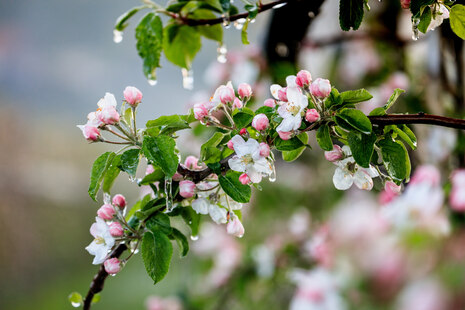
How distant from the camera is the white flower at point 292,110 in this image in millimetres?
300

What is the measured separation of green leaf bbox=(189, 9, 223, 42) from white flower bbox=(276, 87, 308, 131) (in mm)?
179

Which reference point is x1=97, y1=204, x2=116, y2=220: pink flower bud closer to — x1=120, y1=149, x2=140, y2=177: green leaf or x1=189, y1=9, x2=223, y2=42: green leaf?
x1=120, y1=149, x2=140, y2=177: green leaf

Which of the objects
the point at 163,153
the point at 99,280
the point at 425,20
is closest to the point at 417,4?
the point at 425,20

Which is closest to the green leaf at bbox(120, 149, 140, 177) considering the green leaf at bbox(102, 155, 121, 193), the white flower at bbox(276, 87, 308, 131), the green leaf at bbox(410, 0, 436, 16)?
the green leaf at bbox(102, 155, 121, 193)

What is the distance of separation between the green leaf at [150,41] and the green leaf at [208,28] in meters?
0.05

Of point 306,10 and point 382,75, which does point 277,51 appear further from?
point 382,75

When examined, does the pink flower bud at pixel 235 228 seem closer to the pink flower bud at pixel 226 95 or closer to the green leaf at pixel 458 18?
the pink flower bud at pixel 226 95

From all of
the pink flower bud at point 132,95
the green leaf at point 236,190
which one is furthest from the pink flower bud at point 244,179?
the pink flower bud at point 132,95

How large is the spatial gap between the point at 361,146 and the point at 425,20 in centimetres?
13

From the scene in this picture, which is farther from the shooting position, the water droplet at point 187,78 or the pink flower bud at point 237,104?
the water droplet at point 187,78

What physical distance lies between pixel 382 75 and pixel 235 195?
3.24ft

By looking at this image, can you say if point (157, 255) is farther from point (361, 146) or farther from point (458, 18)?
point (458, 18)

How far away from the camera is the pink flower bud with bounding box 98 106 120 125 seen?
1.07 feet

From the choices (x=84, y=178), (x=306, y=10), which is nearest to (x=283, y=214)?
(x=306, y=10)
